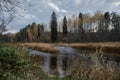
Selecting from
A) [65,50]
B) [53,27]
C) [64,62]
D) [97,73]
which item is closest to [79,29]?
[53,27]

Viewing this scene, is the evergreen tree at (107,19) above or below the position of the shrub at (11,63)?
above

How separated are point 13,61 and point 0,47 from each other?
1.78 feet

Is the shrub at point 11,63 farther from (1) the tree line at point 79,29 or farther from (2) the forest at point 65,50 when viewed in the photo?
(1) the tree line at point 79,29

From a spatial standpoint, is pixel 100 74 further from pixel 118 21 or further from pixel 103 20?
pixel 103 20

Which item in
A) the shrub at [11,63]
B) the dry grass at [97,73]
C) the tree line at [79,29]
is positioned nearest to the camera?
the shrub at [11,63]

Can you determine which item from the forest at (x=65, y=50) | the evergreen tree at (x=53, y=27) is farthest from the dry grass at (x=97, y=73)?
the evergreen tree at (x=53, y=27)

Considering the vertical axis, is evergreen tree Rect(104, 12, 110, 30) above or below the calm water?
above

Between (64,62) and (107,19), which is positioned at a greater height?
(107,19)

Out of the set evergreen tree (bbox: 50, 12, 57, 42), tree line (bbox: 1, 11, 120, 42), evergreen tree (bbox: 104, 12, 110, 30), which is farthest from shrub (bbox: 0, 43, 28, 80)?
evergreen tree (bbox: 104, 12, 110, 30)

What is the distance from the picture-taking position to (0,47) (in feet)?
26.7

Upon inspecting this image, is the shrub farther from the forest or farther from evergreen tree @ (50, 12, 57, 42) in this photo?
evergreen tree @ (50, 12, 57, 42)

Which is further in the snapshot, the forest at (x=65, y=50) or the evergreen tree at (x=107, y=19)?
the evergreen tree at (x=107, y=19)

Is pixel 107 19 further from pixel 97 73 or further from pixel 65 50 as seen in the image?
pixel 97 73

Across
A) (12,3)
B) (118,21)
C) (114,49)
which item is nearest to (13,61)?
(12,3)
